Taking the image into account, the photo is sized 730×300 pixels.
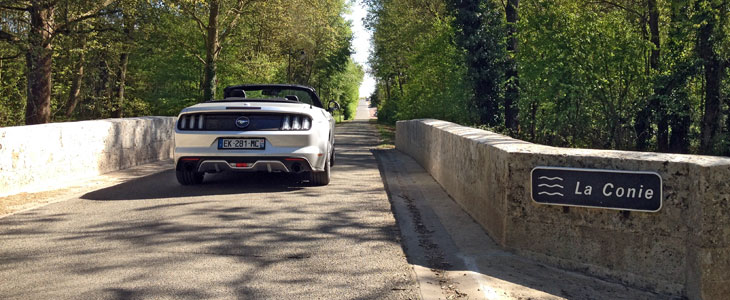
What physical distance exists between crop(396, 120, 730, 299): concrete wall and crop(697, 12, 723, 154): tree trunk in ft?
30.0

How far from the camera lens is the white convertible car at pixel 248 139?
27.5 ft

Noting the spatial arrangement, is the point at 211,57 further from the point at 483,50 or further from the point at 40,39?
the point at 483,50

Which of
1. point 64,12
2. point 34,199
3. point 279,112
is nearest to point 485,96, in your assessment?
point 64,12

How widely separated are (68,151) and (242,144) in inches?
122

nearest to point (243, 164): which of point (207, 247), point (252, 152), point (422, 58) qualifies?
point (252, 152)

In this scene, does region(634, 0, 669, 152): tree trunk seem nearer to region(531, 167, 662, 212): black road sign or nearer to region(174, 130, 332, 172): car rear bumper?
region(174, 130, 332, 172): car rear bumper

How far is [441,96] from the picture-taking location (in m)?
23.2

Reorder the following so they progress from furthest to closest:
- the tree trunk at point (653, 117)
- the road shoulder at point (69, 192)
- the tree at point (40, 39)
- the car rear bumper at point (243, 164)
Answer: the tree at point (40, 39)
the tree trunk at point (653, 117)
the car rear bumper at point (243, 164)
the road shoulder at point (69, 192)

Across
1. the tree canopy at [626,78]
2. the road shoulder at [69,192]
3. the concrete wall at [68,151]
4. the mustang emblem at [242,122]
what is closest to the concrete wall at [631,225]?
the mustang emblem at [242,122]

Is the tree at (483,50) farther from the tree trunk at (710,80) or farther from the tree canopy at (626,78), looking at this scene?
the tree trunk at (710,80)

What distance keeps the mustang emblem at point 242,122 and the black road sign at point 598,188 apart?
446cm

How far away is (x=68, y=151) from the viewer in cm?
973

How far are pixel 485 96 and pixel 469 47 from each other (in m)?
1.90

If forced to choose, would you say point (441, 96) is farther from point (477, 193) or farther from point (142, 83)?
point (142, 83)
